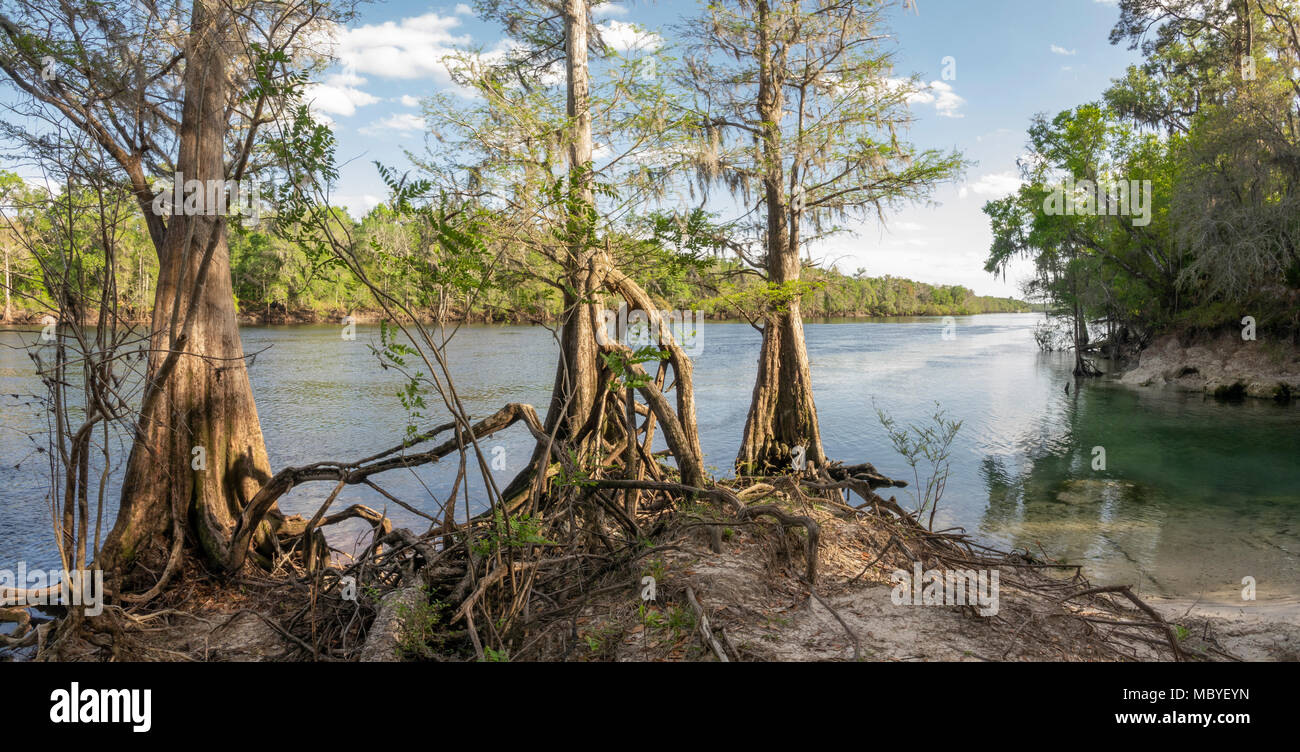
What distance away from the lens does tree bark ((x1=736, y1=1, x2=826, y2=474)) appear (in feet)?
39.5

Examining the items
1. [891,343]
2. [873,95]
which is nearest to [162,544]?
[873,95]

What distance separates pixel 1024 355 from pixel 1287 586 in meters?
45.2

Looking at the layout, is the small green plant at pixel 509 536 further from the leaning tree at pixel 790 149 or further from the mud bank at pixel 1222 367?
the mud bank at pixel 1222 367

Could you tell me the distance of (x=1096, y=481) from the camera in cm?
1509

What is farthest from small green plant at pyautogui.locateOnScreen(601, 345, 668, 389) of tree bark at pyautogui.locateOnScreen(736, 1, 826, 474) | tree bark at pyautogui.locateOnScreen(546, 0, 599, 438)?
tree bark at pyautogui.locateOnScreen(736, 1, 826, 474)

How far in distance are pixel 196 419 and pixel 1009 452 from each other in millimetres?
18047

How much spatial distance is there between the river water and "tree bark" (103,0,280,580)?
109 centimetres

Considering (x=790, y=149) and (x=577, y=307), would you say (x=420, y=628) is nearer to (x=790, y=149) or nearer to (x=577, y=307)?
(x=577, y=307)

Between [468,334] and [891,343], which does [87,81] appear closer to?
[468,334]

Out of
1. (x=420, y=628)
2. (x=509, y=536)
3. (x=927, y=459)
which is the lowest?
(x=927, y=459)

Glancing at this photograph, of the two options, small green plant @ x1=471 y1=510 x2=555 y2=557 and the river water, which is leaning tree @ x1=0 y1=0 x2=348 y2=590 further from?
small green plant @ x1=471 y1=510 x2=555 y2=557

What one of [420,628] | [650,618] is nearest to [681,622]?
[650,618]

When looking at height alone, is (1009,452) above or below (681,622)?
below

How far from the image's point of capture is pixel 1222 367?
2564cm
